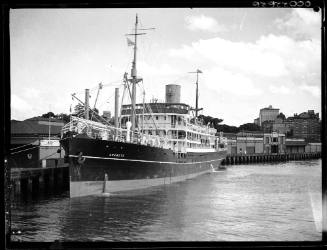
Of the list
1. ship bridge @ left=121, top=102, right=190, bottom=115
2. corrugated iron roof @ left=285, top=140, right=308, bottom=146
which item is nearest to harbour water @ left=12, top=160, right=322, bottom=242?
ship bridge @ left=121, top=102, right=190, bottom=115

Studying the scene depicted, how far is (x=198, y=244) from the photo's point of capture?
4145 mm

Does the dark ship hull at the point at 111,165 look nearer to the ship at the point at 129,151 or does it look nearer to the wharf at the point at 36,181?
the ship at the point at 129,151

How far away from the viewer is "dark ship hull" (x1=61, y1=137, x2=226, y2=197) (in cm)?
1662

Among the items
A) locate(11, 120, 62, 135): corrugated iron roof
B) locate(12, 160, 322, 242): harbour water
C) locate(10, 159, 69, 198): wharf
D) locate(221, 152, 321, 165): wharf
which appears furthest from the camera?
locate(221, 152, 321, 165): wharf

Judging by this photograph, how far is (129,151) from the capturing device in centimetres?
1875

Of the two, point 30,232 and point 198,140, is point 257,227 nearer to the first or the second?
point 30,232

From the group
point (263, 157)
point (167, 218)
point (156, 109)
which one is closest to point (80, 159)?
point (167, 218)

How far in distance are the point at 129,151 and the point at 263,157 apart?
49019 mm

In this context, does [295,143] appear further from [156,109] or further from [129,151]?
[129,151]

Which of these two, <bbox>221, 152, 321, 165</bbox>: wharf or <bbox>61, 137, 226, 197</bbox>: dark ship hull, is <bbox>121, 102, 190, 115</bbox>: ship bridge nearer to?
<bbox>61, 137, 226, 197</bbox>: dark ship hull

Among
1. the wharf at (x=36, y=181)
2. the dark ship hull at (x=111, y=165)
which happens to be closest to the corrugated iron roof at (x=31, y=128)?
the wharf at (x=36, y=181)

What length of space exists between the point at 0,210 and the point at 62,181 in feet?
63.2

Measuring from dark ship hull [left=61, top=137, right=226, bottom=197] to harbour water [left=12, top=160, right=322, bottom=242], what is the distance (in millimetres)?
756

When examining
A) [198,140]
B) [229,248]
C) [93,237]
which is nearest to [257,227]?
[93,237]
